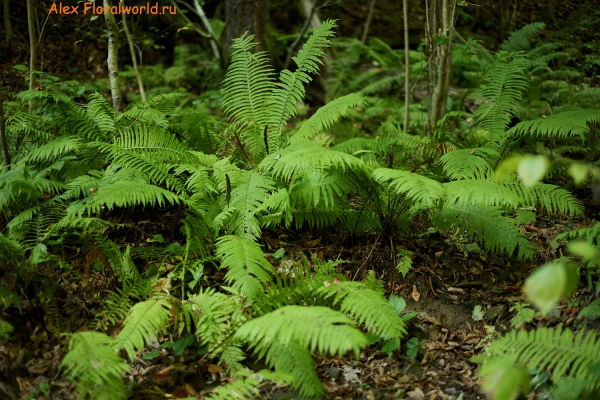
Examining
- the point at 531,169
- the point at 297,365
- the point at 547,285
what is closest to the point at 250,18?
the point at 297,365

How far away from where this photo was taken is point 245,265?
8.68 feet

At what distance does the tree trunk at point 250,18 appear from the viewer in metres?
5.88

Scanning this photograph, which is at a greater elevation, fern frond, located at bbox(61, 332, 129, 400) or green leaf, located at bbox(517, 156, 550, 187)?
green leaf, located at bbox(517, 156, 550, 187)

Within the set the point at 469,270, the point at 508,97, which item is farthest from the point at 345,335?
the point at 508,97

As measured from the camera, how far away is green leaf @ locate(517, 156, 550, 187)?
1.27m

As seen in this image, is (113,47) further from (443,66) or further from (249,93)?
(443,66)

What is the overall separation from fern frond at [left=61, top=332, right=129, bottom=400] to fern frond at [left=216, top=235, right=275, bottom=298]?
0.68 metres

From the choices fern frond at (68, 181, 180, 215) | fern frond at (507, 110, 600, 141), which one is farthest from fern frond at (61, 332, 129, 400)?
fern frond at (507, 110, 600, 141)

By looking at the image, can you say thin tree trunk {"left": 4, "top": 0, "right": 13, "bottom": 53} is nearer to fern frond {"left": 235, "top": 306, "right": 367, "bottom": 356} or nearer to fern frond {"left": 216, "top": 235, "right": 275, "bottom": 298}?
fern frond {"left": 216, "top": 235, "right": 275, "bottom": 298}

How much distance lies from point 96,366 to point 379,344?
1.53 meters

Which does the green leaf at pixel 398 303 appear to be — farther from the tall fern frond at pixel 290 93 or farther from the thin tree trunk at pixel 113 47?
the thin tree trunk at pixel 113 47

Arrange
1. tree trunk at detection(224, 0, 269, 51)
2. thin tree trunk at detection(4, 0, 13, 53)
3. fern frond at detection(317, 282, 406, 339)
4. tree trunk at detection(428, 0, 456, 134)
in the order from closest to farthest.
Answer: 1. fern frond at detection(317, 282, 406, 339)
2. tree trunk at detection(428, 0, 456, 134)
3. tree trunk at detection(224, 0, 269, 51)
4. thin tree trunk at detection(4, 0, 13, 53)

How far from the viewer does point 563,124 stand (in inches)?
137

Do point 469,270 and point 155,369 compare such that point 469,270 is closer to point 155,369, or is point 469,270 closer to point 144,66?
point 155,369
